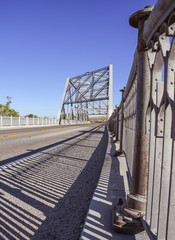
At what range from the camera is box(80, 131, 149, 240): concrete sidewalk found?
1.38m

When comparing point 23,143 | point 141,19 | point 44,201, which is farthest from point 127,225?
point 23,143

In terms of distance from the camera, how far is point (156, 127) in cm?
112

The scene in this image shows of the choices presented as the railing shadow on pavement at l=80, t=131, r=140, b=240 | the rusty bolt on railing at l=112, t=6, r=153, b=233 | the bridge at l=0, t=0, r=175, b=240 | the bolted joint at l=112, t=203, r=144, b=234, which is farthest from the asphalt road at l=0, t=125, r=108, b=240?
the rusty bolt on railing at l=112, t=6, r=153, b=233

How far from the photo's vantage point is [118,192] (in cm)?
217

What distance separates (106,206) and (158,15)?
1621 mm

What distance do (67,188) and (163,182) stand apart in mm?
1825

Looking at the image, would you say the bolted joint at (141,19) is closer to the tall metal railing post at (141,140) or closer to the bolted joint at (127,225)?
the tall metal railing post at (141,140)

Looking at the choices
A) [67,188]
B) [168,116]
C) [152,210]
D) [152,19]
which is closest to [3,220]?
[67,188]

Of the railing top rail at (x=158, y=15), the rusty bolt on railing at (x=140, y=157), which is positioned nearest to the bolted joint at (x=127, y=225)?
the rusty bolt on railing at (x=140, y=157)

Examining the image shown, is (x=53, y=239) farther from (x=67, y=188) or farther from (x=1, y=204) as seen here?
(x=67, y=188)

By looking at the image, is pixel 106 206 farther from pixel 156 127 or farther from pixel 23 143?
pixel 23 143

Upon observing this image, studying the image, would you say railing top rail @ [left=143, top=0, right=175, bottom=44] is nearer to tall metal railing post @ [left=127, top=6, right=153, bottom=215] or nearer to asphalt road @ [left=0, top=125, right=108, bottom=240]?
tall metal railing post @ [left=127, top=6, right=153, bottom=215]

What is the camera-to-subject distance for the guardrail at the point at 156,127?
97 cm

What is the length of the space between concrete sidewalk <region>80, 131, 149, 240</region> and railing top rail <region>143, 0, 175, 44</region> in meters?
1.42
